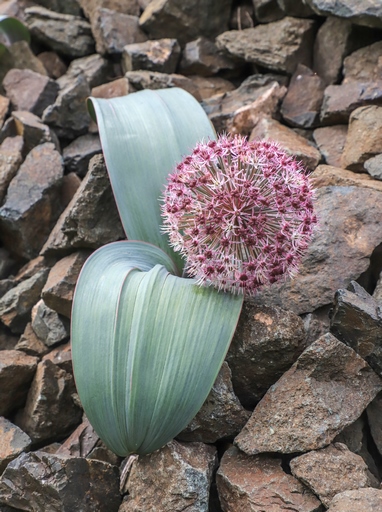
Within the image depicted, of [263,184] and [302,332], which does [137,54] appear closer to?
[263,184]

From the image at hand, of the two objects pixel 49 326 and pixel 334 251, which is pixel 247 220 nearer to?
pixel 334 251

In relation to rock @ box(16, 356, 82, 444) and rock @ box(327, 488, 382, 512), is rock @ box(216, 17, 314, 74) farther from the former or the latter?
rock @ box(327, 488, 382, 512)

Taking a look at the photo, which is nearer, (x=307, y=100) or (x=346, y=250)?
(x=346, y=250)

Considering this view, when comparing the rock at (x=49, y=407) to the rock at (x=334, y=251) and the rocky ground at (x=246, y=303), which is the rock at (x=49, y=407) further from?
the rock at (x=334, y=251)

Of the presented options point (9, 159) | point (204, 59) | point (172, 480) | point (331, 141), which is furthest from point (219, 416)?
point (204, 59)

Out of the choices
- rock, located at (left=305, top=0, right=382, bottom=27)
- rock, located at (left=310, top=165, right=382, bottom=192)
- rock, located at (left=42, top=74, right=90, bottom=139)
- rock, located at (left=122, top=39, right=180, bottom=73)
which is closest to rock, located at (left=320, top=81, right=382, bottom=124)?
rock, located at (left=305, top=0, right=382, bottom=27)

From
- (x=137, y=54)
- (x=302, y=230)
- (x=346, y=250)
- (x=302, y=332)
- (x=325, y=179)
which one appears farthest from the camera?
(x=137, y=54)

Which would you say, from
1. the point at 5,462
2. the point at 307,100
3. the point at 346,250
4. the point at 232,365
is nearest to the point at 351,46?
the point at 307,100
